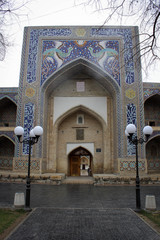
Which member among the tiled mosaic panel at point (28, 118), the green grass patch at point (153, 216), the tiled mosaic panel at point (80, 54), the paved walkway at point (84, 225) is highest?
the tiled mosaic panel at point (80, 54)

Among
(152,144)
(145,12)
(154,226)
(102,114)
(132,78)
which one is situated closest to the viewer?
(145,12)

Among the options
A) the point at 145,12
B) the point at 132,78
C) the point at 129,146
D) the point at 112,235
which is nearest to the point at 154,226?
the point at 112,235

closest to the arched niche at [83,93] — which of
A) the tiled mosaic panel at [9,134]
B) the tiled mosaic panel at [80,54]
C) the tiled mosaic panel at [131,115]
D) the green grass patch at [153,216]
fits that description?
the tiled mosaic panel at [80,54]

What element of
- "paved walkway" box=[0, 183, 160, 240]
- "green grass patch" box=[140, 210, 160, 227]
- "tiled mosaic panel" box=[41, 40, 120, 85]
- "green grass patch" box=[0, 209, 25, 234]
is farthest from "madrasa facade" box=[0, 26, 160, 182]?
"paved walkway" box=[0, 183, 160, 240]

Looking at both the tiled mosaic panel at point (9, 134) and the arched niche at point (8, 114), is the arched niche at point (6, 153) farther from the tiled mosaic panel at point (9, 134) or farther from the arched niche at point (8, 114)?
the tiled mosaic panel at point (9, 134)

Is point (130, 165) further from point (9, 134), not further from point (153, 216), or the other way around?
point (9, 134)

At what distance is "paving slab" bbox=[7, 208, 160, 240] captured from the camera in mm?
3086

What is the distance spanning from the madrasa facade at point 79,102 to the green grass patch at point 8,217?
583cm

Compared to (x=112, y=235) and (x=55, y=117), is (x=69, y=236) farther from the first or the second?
(x=55, y=117)

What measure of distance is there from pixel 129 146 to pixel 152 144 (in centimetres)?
339

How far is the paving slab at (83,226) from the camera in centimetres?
309

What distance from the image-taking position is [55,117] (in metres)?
12.3

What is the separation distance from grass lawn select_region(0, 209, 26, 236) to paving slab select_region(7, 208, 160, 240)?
0.73ft

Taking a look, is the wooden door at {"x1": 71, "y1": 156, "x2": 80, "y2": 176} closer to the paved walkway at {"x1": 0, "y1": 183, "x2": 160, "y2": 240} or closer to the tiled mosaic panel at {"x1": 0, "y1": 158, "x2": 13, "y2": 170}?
the tiled mosaic panel at {"x1": 0, "y1": 158, "x2": 13, "y2": 170}
